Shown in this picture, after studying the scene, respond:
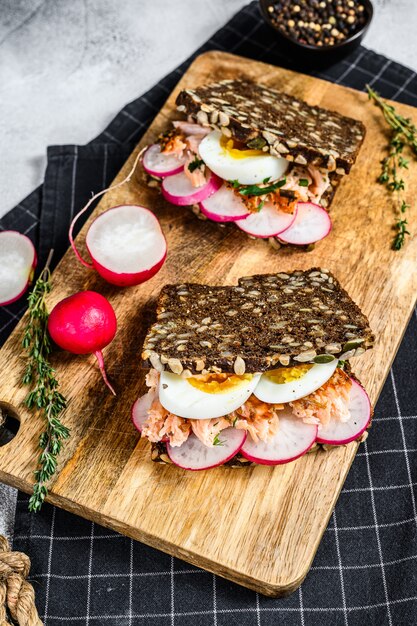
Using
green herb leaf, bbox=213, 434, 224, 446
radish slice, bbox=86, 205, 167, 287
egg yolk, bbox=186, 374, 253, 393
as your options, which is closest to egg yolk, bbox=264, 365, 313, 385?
egg yolk, bbox=186, 374, 253, 393

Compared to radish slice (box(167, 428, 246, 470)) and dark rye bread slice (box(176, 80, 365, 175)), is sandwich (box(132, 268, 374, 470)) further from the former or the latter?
dark rye bread slice (box(176, 80, 365, 175))

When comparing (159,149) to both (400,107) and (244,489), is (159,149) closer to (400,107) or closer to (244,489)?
(400,107)

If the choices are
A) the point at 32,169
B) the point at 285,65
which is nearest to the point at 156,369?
the point at 32,169

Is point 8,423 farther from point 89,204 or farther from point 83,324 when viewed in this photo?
point 89,204

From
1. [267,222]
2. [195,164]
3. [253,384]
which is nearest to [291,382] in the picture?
[253,384]

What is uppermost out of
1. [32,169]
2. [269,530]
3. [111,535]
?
[32,169]
